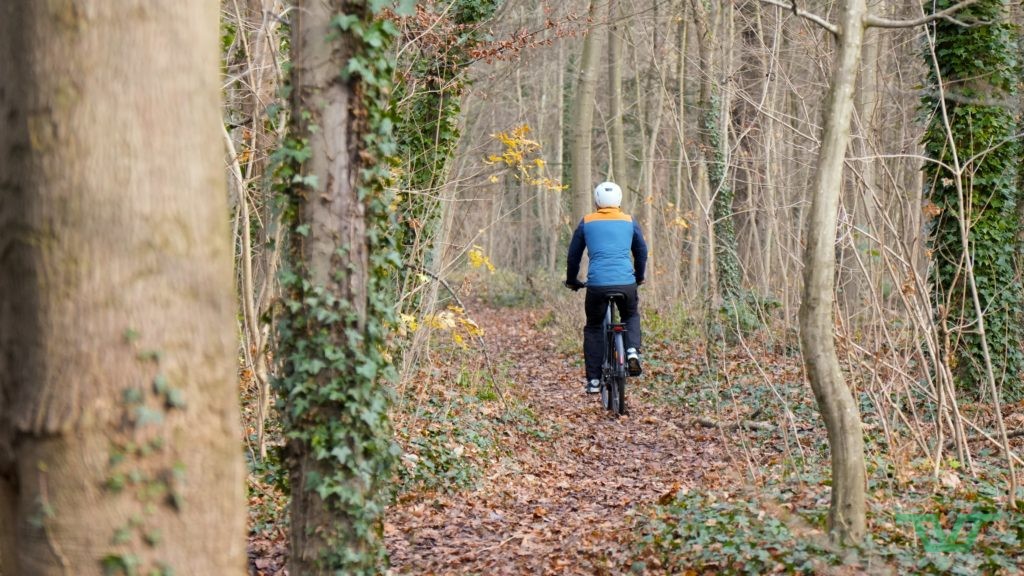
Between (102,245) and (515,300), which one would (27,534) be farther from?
(515,300)

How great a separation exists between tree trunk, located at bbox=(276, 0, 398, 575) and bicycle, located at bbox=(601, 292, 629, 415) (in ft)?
19.5

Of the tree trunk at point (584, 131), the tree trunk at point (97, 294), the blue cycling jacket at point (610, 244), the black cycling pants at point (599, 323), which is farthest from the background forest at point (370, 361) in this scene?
the tree trunk at point (584, 131)

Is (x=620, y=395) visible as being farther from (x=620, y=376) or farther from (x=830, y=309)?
(x=830, y=309)

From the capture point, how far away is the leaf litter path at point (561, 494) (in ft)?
18.5

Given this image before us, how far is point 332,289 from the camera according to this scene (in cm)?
409

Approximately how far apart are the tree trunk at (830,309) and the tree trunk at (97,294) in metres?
3.05

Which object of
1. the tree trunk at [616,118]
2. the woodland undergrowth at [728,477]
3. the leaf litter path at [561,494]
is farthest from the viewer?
the tree trunk at [616,118]

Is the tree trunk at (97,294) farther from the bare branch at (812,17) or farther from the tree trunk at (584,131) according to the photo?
the tree trunk at (584,131)

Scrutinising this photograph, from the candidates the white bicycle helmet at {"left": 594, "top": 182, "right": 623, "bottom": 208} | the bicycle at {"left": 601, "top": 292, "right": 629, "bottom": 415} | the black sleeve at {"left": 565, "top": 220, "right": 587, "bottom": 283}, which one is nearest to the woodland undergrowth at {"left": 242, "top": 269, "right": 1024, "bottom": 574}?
the bicycle at {"left": 601, "top": 292, "right": 629, "bottom": 415}

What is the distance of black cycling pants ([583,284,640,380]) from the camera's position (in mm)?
9914

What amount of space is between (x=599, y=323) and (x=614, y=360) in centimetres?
43

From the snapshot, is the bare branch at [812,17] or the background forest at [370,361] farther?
the bare branch at [812,17]

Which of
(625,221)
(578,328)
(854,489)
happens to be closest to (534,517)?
(854,489)

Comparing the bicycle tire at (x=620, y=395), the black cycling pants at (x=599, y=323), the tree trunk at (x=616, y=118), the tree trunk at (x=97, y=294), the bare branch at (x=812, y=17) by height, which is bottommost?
the bicycle tire at (x=620, y=395)
